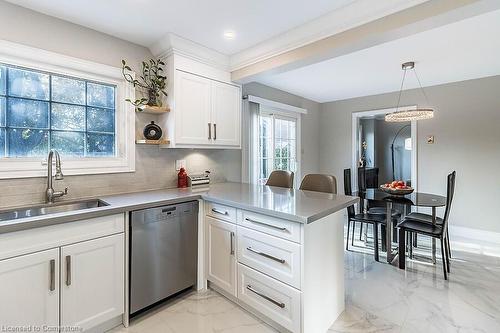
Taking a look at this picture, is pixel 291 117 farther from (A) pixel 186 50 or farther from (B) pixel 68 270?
(B) pixel 68 270

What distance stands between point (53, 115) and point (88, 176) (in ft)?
1.89

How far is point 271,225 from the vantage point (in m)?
1.83

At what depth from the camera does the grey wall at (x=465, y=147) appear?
12.8 feet

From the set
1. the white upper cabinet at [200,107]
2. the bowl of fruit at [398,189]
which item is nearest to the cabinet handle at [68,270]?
the white upper cabinet at [200,107]

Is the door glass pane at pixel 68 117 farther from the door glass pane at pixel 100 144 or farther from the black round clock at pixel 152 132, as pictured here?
the black round clock at pixel 152 132

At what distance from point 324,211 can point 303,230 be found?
0.21 metres

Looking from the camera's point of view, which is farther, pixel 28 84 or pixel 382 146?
pixel 382 146

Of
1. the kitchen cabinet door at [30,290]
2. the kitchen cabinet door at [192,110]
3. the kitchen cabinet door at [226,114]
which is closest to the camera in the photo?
the kitchen cabinet door at [30,290]

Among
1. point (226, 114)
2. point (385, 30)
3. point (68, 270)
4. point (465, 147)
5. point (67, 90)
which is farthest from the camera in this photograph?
point (465, 147)

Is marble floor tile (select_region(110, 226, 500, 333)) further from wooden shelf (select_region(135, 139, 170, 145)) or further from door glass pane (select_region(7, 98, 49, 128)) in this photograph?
door glass pane (select_region(7, 98, 49, 128))

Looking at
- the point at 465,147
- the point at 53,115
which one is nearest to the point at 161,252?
the point at 53,115

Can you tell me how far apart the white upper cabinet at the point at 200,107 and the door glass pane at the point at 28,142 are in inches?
39.5

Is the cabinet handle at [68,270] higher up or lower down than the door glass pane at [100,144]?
lower down

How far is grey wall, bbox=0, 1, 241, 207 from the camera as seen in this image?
6.40 feet
